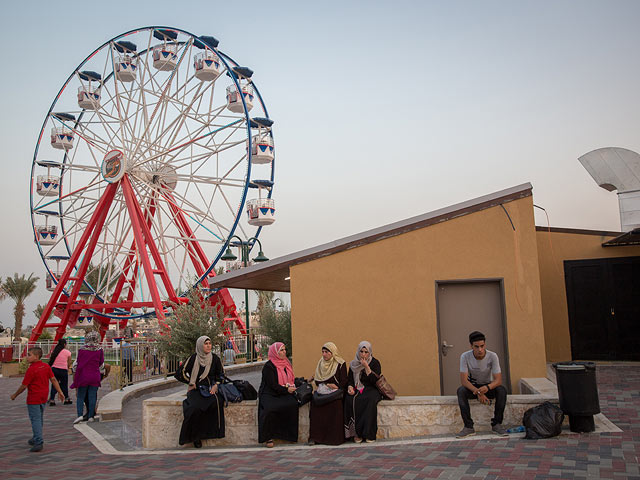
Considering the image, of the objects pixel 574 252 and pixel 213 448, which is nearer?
pixel 213 448

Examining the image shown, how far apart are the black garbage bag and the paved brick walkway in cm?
9

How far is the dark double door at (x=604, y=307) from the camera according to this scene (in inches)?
472

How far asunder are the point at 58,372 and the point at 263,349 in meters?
8.06

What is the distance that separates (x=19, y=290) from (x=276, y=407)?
1489 inches

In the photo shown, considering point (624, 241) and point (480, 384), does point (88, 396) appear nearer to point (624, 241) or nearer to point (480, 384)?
point (480, 384)

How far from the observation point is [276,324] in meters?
17.3

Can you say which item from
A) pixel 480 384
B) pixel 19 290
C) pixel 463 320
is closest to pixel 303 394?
pixel 480 384

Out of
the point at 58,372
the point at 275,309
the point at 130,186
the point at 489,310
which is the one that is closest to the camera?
the point at 489,310

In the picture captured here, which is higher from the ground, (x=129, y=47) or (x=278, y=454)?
→ (x=129, y=47)

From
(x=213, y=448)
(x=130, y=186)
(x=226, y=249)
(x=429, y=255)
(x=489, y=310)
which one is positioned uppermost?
(x=130, y=186)

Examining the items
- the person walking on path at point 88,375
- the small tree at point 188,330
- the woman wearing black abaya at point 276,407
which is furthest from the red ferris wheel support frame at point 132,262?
the woman wearing black abaya at point 276,407

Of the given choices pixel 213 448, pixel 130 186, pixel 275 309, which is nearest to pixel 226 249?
pixel 275 309

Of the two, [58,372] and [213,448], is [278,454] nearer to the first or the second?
[213,448]

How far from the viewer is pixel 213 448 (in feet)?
24.1
